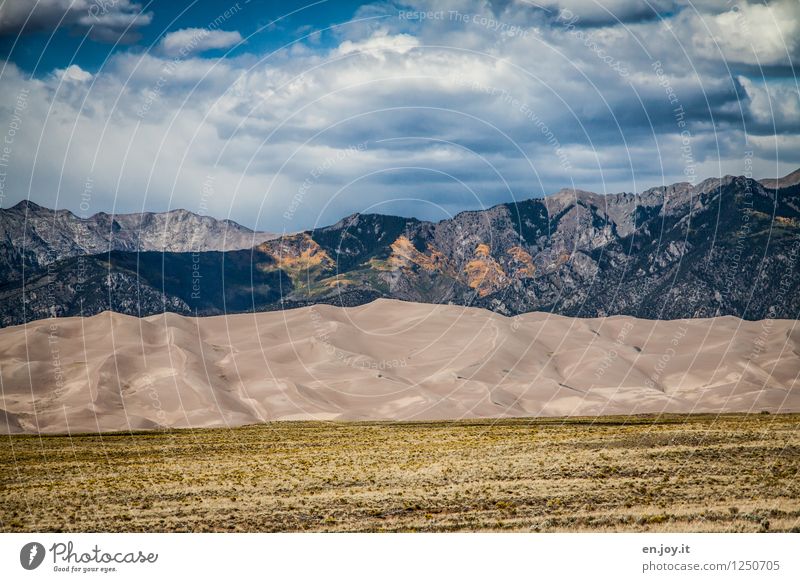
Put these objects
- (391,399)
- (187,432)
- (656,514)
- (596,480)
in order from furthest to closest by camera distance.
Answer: (391,399)
(187,432)
(596,480)
(656,514)

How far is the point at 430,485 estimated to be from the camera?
5462 cm

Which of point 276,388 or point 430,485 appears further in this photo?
point 276,388

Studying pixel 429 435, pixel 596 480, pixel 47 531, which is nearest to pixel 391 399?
pixel 429 435

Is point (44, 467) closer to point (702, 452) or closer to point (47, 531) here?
point (47, 531)

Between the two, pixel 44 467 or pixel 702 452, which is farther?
pixel 44 467

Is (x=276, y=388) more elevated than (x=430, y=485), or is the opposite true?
(x=430, y=485)

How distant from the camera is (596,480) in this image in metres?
54.0

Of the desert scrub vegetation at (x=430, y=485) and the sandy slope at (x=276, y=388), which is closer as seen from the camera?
the desert scrub vegetation at (x=430, y=485)

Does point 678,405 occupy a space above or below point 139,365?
below

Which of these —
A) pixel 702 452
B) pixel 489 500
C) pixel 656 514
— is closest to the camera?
pixel 656 514

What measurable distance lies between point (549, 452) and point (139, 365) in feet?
398

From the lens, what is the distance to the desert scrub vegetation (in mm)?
42438

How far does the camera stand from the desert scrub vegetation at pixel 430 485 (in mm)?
42438

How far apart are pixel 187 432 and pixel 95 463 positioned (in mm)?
46501
